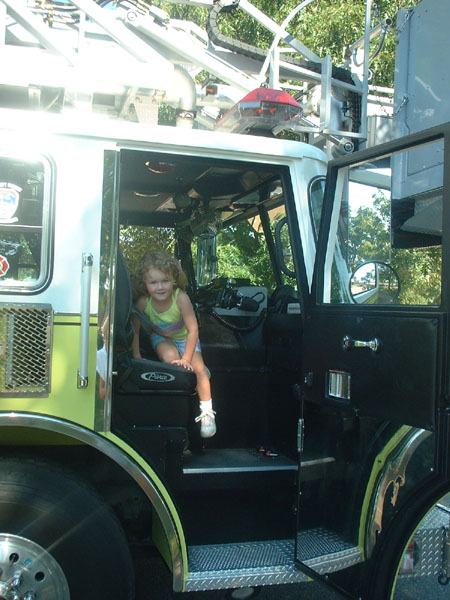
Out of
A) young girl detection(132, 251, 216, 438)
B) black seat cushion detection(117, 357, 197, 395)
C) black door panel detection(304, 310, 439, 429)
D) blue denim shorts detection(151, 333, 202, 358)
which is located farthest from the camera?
blue denim shorts detection(151, 333, 202, 358)

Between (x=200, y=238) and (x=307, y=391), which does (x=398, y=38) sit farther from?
(x=307, y=391)

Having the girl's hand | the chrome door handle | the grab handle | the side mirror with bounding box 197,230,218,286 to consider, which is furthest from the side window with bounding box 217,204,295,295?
the grab handle

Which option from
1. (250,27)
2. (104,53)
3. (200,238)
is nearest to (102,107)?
(104,53)

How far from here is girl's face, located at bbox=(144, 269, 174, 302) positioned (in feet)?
11.8

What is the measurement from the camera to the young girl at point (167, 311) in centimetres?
351

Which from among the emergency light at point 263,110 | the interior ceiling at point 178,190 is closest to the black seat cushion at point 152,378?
the interior ceiling at point 178,190

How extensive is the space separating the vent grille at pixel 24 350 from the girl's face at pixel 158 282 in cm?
93

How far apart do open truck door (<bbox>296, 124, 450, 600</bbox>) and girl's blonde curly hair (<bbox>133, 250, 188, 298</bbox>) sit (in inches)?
36.5

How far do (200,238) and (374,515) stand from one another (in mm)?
2645

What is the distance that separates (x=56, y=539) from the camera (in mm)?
2742

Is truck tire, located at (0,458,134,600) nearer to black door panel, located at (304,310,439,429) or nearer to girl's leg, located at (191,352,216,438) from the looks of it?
girl's leg, located at (191,352,216,438)

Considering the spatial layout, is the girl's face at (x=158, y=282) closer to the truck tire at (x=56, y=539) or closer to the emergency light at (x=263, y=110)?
the emergency light at (x=263, y=110)

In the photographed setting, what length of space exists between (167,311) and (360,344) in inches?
51.6

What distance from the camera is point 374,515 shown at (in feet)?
9.06
